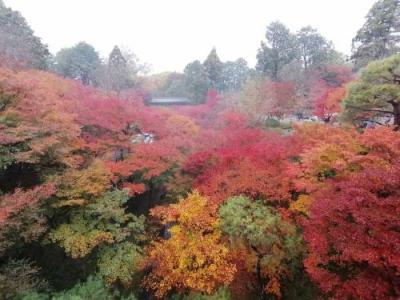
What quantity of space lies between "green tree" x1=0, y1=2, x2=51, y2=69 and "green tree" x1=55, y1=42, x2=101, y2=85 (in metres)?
13.8

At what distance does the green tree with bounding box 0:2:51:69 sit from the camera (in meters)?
25.9

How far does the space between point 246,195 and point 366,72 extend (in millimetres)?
10323

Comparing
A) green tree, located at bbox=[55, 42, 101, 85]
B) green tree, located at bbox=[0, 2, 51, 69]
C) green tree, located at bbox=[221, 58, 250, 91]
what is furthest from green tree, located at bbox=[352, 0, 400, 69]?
green tree, located at bbox=[55, 42, 101, 85]

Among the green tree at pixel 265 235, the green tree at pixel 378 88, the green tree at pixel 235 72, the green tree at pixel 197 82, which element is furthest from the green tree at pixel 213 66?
the green tree at pixel 265 235

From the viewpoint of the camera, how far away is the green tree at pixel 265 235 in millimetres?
13453

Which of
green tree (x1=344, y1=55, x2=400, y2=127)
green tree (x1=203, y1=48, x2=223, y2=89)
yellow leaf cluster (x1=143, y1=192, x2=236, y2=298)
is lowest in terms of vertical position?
yellow leaf cluster (x1=143, y1=192, x2=236, y2=298)

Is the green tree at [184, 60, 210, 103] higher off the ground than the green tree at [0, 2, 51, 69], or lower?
lower

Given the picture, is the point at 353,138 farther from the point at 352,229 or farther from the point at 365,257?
the point at 365,257

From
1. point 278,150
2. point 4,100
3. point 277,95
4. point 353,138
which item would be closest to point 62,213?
point 4,100

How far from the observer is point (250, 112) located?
31.4 m

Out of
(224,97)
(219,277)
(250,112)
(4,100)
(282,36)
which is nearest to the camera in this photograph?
(219,277)

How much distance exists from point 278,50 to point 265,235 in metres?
29.3

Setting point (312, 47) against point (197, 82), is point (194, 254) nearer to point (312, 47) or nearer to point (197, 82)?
point (312, 47)

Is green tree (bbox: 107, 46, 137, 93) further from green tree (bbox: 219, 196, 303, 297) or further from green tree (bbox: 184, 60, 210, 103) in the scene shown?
green tree (bbox: 219, 196, 303, 297)
